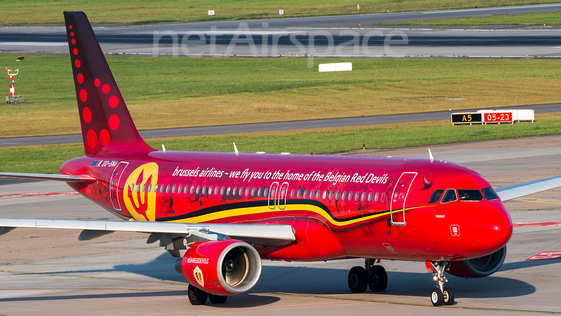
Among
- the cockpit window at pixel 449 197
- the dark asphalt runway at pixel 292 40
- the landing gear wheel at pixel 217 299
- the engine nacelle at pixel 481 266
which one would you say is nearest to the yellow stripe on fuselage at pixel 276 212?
the cockpit window at pixel 449 197

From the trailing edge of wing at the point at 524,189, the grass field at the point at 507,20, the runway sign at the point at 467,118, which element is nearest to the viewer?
the trailing edge of wing at the point at 524,189

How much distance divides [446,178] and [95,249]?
19.7 meters

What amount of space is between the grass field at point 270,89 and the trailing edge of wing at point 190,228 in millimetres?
63978

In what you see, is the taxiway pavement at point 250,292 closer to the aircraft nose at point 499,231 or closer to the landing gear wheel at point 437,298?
the landing gear wheel at point 437,298

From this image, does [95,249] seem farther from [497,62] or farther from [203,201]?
[497,62]

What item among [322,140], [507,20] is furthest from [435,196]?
[507,20]

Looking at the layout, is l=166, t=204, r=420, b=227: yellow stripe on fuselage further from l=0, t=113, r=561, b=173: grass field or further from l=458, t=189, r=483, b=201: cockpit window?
→ l=0, t=113, r=561, b=173: grass field

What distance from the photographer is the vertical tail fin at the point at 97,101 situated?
3419 centimetres

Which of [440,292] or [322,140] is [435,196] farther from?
[322,140]

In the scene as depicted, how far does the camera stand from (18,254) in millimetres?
35688

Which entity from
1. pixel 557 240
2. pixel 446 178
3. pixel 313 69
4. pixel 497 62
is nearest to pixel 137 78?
pixel 313 69

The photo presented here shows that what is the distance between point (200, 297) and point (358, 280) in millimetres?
5283

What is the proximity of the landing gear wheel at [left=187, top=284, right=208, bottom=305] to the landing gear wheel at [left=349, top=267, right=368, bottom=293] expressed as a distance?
16.3 feet

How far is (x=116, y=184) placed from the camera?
3161cm
